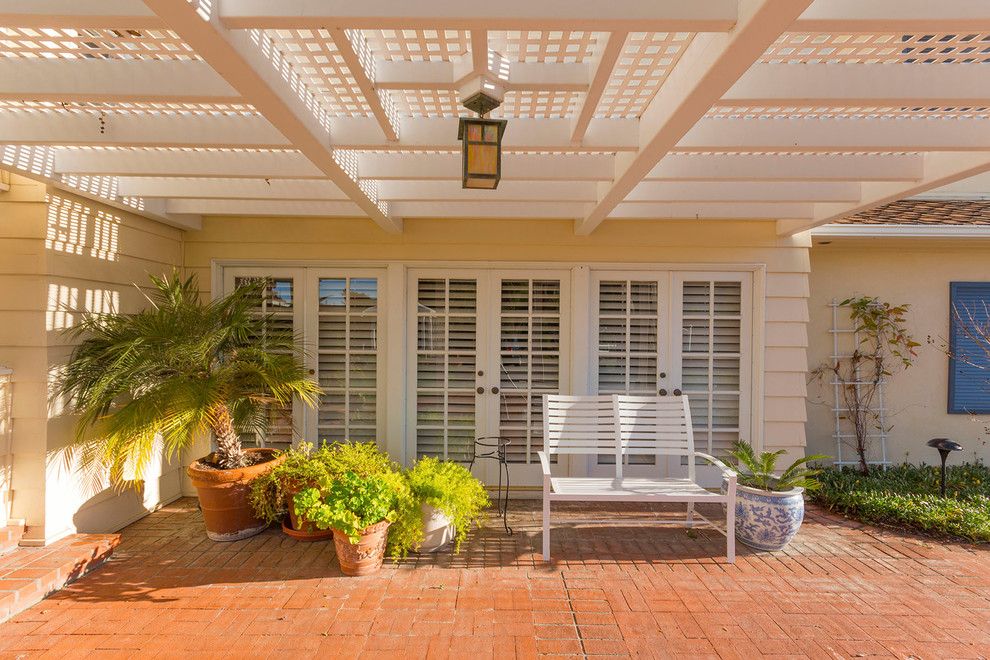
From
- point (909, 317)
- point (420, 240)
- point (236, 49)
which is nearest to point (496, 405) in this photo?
point (420, 240)

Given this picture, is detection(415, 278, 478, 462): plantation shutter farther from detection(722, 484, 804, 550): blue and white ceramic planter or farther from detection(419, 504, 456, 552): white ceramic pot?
detection(722, 484, 804, 550): blue and white ceramic planter

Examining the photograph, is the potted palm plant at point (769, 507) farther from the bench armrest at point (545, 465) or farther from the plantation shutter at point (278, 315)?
the plantation shutter at point (278, 315)

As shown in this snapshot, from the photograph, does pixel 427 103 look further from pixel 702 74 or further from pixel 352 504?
pixel 352 504

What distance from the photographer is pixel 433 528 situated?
351 cm

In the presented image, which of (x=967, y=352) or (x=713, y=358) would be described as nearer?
(x=713, y=358)

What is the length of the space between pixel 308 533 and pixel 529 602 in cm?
166

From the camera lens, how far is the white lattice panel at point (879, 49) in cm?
199

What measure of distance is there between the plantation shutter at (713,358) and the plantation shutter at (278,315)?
11.6 ft

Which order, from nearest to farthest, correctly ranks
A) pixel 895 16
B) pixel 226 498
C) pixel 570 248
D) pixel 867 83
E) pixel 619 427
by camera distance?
pixel 895 16
pixel 867 83
pixel 226 498
pixel 619 427
pixel 570 248

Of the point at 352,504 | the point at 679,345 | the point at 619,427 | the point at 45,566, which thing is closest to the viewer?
the point at 45,566

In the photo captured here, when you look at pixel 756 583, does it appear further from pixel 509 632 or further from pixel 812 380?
pixel 812 380

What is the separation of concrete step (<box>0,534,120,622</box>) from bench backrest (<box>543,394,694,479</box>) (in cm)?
299

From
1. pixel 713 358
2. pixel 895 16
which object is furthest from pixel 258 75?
pixel 713 358

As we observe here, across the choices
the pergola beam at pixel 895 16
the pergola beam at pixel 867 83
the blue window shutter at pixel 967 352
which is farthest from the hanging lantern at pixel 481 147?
the blue window shutter at pixel 967 352
